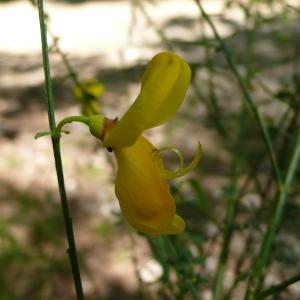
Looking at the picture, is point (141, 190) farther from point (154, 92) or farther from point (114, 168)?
point (114, 168)

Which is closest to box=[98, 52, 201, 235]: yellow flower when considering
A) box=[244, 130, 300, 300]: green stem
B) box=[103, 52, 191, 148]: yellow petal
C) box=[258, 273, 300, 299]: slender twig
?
box=[103, 52, 191, 148]: yellow petal

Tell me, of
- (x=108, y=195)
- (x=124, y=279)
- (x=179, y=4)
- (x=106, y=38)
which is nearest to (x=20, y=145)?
Answer: (x=108, y=195)

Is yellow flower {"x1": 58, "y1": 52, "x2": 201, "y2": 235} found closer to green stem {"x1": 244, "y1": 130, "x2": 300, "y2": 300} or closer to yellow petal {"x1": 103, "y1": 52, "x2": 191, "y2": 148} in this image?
yellow petal {"x1": 103, "y1": 52, "x2": 191, "y2": 148}

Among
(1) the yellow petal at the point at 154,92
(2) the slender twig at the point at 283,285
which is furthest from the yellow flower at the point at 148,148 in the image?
(2) the slender twig at the point at 283,285

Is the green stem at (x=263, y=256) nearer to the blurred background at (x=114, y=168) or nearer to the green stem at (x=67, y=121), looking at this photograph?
the blurred background at (x=114, y=168)

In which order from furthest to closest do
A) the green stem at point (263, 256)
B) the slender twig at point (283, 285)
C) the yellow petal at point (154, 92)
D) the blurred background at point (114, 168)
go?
the blurred background at point (114, 168) < the green stem at point (263, 256) < the slender twig at point (283, 285) < the yellow petal at point (154, 92)

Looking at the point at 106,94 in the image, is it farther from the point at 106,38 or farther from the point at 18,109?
the point at 106,38

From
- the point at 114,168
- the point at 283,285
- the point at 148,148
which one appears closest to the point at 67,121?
the point at 148,148
